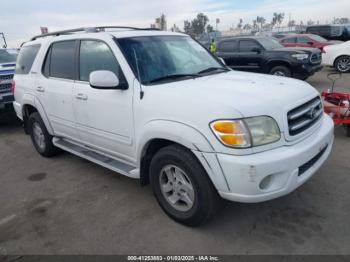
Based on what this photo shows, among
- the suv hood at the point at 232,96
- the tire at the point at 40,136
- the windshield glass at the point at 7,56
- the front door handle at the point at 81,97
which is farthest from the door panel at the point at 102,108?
the windshield glass at the point at 7,56

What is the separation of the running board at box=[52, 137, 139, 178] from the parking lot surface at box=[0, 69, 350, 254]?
0.41 meters

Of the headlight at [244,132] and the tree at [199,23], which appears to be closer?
the headlight at [244,132]

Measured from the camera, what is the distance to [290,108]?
276 cm

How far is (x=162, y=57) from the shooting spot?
11.6 ft

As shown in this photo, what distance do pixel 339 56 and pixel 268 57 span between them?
16.0 ft

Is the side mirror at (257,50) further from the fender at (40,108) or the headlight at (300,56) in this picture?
the fender at (40,108)

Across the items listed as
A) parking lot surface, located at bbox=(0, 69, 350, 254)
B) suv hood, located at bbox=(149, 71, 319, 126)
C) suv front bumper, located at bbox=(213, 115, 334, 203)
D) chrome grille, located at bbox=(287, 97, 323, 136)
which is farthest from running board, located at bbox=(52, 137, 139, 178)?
chrome grille, located at bbox=(287, 97, 323, 136)

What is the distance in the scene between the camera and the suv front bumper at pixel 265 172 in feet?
8.09

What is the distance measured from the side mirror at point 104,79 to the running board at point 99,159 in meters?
0.93

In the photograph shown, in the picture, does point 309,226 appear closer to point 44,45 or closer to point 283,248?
point 283,248

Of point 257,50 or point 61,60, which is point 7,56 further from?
point 257,50

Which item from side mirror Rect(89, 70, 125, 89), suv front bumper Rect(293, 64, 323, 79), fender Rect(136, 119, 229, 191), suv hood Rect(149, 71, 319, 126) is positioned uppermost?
side mirror Rect(89, 70, 125, 89)

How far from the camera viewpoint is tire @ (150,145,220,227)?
2.73m

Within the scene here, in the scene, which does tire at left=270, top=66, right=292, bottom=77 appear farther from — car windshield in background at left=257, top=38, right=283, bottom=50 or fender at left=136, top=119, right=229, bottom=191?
fender at left=136, top=119, right=229, bottom=191
